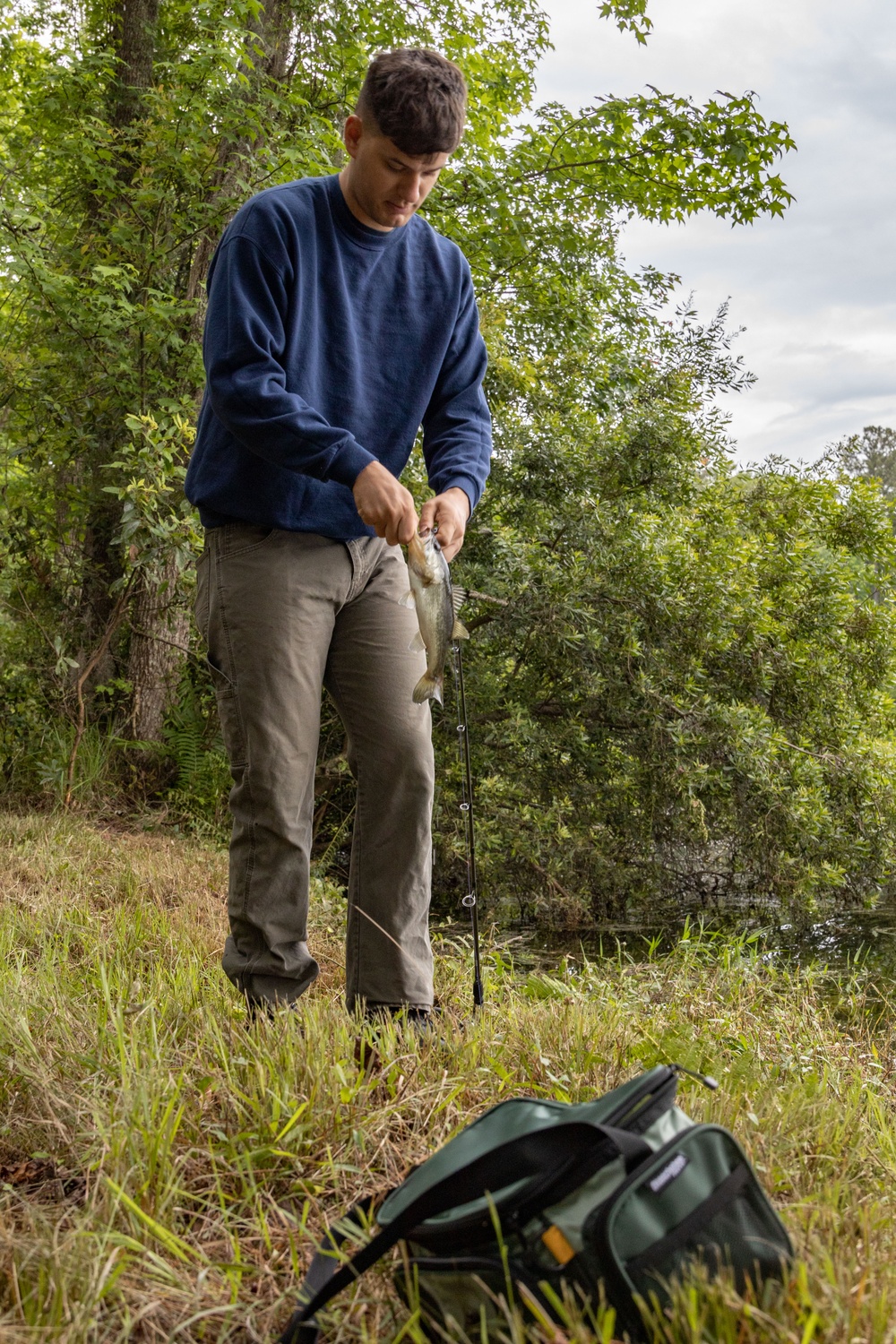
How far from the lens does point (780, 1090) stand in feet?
9.71

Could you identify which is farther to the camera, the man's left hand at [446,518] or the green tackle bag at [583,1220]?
the man's left hand at [446,518]

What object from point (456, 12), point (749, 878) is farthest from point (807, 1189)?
point (456, 12)

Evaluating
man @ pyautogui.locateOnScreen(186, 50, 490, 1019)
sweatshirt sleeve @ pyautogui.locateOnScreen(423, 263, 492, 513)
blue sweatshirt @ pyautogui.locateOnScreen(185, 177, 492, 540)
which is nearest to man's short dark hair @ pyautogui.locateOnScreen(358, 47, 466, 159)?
man @ pyautogui.locateOnScreen(186, 50, 490, 1019)

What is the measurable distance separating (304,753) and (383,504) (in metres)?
0.74

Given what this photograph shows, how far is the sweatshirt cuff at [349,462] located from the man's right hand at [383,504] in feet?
0.05

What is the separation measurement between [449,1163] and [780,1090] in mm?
1415

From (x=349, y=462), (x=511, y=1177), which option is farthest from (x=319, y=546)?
(x=511, y=1177)

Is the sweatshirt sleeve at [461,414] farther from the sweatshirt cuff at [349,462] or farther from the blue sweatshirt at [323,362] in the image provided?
the sweatshirt cuff at [349,462]

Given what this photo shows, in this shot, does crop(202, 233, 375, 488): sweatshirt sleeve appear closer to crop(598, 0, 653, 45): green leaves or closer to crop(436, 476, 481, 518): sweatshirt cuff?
crop(436, 476, 481, 518): sweatshirt cuff

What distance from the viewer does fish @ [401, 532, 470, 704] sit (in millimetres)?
2979

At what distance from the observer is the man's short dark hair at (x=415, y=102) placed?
2.82 metres

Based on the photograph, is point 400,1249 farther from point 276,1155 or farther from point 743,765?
point 743,765

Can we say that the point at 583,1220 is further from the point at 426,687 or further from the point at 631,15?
the point at 631,15

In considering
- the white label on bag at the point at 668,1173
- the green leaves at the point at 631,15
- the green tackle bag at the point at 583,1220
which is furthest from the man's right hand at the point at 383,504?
the green leaves at the point at 631,15
